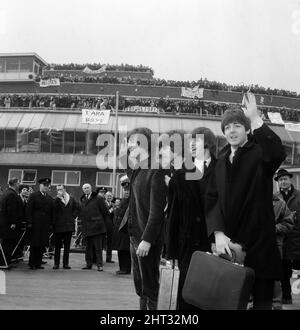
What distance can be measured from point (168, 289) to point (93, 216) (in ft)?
24.4

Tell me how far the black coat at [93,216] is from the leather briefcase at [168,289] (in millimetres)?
7146

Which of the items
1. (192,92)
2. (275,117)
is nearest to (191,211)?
(275,117)

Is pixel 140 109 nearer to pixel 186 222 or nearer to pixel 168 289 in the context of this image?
pixel 168 289

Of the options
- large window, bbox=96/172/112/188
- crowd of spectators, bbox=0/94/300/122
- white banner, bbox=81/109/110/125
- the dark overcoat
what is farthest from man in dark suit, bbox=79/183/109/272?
crowd of spectators, bbox=0/94/300/122

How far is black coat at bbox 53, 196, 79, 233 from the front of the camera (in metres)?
11.6

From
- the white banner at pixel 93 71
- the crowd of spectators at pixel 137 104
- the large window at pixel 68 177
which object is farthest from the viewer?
the white banner at pixel 93 71

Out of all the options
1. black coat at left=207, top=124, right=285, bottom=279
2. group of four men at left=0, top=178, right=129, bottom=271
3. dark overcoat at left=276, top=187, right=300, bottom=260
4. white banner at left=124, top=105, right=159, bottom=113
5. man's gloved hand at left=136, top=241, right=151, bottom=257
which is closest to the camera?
black coat at left=207, top=124, right=285, bottom=279

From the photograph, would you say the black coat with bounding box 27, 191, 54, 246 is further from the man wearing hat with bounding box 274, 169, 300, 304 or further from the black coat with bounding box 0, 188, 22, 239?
the man wearing hat with bounding box 274, 169, 300, 304

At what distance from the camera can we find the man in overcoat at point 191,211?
4.27 m

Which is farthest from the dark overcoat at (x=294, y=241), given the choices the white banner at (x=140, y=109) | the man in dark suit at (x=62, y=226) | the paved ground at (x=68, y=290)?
the white banner at (x=140, y=109)

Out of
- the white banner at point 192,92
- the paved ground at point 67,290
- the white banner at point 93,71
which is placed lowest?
the paved ground at point 67,290

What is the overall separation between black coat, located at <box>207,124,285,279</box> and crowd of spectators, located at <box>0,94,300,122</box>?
3729cm

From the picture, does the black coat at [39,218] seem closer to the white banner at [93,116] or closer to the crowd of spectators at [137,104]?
the white banner at [93,116]

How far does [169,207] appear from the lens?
443 centimetres
